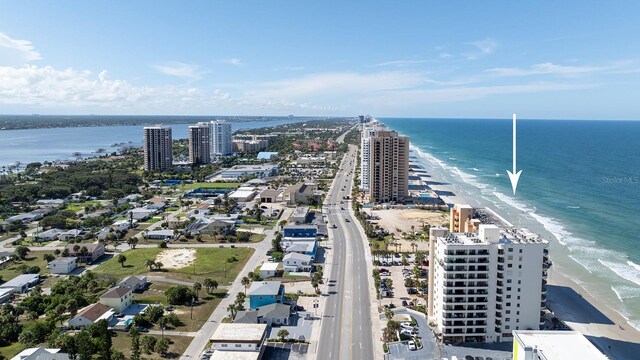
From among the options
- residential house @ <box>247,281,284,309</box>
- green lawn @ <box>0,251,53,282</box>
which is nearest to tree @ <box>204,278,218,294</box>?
residential house @ <box>247,281,284,309</box>

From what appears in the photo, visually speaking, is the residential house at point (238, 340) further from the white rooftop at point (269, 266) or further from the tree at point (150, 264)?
the tree at point (150, 264)

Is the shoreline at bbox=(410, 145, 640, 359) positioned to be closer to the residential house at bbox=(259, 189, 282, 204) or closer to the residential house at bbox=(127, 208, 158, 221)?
the residential house at bbox=(259, 189, 282, 204)

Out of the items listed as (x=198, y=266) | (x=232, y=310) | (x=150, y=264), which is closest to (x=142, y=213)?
(x=150, y=264)

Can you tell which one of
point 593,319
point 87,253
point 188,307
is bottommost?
point 188,307

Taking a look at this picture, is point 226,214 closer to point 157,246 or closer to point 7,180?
point 157,246

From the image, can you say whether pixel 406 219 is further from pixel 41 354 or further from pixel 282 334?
pixel 41 354

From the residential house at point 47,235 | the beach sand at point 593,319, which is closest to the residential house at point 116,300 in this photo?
the residential house at point 47,235

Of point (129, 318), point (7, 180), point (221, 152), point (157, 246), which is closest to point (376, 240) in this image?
point (157, 246)
